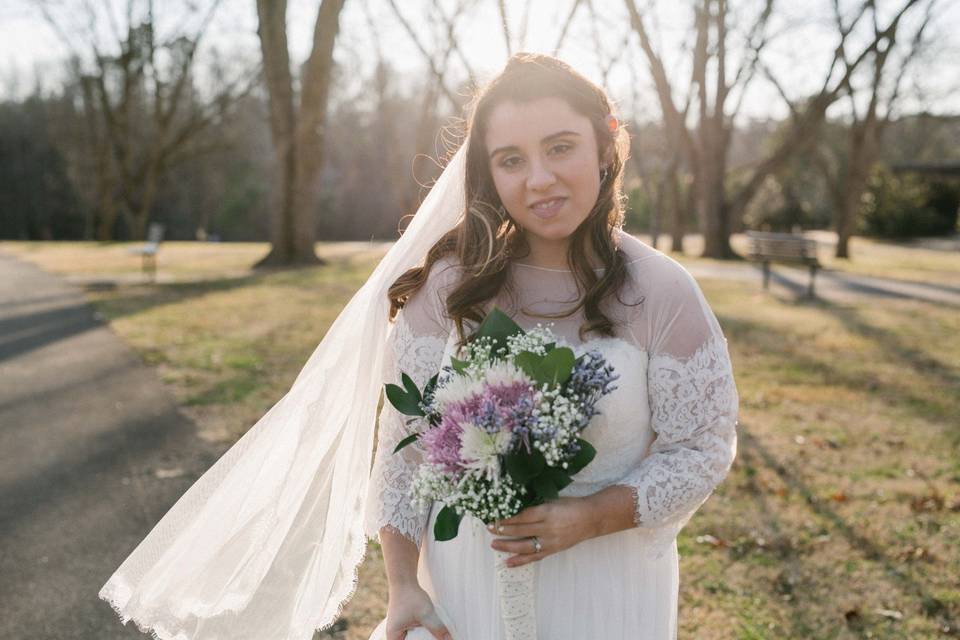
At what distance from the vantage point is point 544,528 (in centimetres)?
176

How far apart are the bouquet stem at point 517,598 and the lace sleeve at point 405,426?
33 centimetres

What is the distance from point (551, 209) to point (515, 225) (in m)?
0.18

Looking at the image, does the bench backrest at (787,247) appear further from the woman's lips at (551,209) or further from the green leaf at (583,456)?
the green leaf at (583,456)

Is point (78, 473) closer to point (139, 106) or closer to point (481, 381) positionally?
point (481, 381)

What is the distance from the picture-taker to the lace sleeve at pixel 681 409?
192 cm

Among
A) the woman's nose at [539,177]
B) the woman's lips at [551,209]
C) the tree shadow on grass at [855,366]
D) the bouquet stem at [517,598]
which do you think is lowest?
the tree shadow on grass at [855,366]

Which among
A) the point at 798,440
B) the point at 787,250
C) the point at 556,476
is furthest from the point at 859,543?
the point at 787,250

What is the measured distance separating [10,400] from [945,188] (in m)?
43.2

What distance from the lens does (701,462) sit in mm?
1952

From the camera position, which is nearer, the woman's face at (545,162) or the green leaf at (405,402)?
the green leaf at (405,402)

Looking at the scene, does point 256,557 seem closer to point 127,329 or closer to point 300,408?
point 300,408

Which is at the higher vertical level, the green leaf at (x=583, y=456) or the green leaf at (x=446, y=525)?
the green leaf at (x=583, y=456)

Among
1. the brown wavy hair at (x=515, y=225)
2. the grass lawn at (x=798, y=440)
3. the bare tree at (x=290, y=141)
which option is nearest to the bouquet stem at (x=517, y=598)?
the brown wavy hair at (x=515, y=225)

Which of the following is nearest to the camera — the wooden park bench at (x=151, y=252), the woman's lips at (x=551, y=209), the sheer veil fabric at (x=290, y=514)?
the woman's lips at (x=551, y=209)
